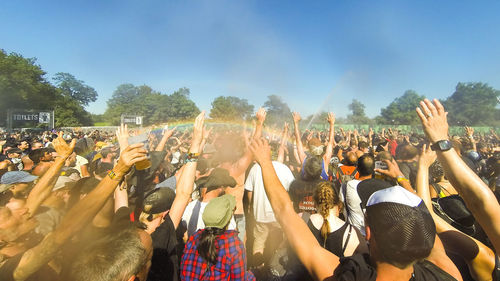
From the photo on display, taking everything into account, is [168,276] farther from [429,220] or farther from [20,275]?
[429,220]

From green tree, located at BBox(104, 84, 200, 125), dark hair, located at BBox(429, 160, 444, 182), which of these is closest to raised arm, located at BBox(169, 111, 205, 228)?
dark hair, located at BBox(429, 160, 444, 182)

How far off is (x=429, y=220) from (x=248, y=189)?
3.45 metres

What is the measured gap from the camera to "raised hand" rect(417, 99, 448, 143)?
1.79 meters

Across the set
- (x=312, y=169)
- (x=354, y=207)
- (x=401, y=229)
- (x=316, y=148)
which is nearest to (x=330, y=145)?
(x=316, y=148)

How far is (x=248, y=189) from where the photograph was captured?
4.72m

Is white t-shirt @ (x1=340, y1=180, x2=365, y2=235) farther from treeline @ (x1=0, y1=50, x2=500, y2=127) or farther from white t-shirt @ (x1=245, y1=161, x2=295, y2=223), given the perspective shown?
treeline @ (x1=0, y1=50, x2=500, y2=127)

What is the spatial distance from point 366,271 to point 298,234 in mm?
460

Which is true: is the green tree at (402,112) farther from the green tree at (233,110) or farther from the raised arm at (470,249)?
the raised arm at (470,249)

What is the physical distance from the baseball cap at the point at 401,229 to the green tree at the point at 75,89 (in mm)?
84843

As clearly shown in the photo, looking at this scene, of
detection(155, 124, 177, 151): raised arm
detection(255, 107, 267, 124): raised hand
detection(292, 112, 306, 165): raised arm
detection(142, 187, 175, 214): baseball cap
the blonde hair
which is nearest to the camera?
detection(142, 187, 175, 214): baseball cap

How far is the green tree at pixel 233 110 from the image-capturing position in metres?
23.2

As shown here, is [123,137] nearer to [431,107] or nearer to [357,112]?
[431,107]

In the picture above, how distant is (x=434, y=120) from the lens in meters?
1.84

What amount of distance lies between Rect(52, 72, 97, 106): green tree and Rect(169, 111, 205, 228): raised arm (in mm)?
82492
